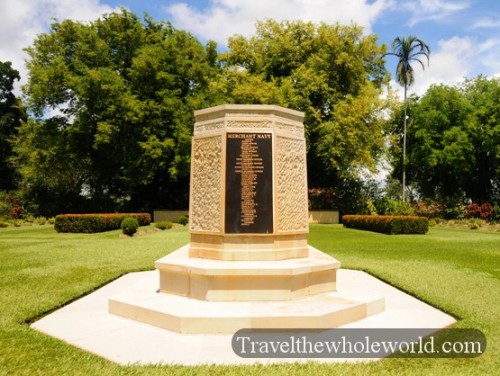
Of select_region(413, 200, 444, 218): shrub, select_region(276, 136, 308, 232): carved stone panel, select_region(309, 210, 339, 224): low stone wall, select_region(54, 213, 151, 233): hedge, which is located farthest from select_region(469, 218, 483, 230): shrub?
select_region(276, 136, 308, 232): carved stone panel

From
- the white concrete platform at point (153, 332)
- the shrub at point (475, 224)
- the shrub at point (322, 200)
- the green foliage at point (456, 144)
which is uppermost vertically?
the green foliage at point (456, 144)

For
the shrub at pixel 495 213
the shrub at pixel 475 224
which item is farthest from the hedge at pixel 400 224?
the shrub at pixel 495 213

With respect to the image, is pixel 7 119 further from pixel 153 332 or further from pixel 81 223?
pixel 153 332

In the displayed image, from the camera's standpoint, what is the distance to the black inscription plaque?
6859 mm

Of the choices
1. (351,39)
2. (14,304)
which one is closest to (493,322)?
(14,304)

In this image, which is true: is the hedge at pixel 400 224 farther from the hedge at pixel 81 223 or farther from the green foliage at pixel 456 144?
the hedge at pixel 81 223

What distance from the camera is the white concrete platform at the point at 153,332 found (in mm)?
4551

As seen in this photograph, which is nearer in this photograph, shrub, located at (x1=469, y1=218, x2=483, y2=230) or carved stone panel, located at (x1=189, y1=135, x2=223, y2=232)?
carved stone panel, located at (x1=189, y1=135, x2=223, y2=232)

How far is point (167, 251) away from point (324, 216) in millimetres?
20941

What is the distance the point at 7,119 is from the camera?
39.8 m

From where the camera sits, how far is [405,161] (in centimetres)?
3581

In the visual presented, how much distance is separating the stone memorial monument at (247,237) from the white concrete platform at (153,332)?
0.28 m

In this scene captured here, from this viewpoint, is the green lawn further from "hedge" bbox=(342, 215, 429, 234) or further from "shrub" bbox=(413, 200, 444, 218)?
"shrub" bbox=(413, 200, 444, 218)

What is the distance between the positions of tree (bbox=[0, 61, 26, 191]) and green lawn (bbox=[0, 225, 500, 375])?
26.3 meters
